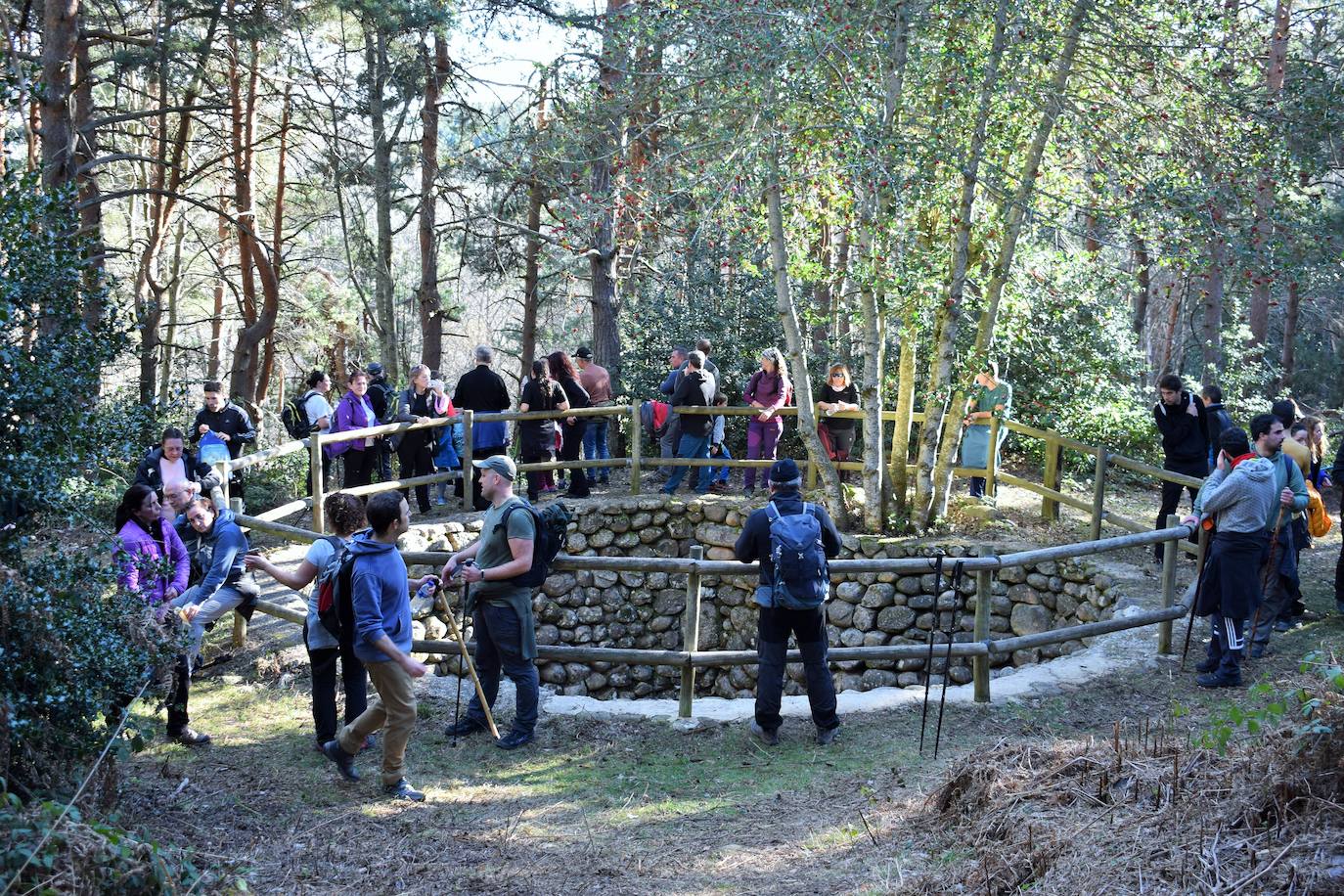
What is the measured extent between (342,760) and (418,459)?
5942mm

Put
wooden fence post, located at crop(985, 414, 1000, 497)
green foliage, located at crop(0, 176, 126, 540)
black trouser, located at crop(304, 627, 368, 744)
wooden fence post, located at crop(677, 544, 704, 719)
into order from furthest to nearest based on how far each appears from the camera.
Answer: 1. wooden fence post, located at crop(985, 414, 1000, 497)
2. wooden fence post, located at crop(677, 544, 704, 719)
3. black trouser, located at crop(304, 627, 368, 744)
4. green foliage, located at crop(0, 176, 126, 540)

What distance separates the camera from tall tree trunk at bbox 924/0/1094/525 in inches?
373

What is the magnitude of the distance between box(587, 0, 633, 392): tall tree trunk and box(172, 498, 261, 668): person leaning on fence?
5.20m

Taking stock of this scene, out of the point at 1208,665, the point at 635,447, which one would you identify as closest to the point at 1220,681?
the point at 1208,665

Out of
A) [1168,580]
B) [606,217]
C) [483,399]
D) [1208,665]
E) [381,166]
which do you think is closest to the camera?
[1208,665]

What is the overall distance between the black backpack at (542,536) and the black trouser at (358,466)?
4.98 m

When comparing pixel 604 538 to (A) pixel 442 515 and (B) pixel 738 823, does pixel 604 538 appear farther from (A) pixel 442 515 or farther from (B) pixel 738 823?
(B) pixel 738 823

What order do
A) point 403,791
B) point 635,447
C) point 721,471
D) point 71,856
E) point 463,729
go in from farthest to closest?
1. point 721,471
2. point 635,447
3. point 463,729
4. point 403,791
5. point 71,856

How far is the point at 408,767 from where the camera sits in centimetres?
591

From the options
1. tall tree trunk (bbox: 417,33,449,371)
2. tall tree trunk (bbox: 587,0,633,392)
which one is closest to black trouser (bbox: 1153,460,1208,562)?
tall tree trunk (bbox: 587,0,633,392)

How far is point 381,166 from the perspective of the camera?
1681 cm

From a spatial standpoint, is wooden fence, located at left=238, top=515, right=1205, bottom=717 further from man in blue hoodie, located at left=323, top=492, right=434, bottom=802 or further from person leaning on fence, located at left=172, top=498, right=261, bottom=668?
man in blue hoodie, located at left=323, top=492, right=434, bottom=802

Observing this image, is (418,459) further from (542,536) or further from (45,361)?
(45,361)

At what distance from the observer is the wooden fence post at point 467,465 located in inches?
427
